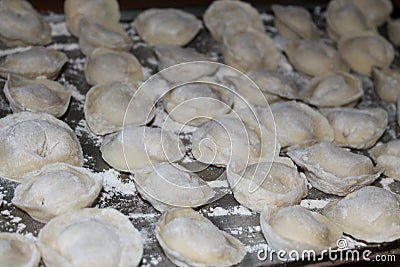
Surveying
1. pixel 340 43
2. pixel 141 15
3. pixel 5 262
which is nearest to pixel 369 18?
pixel 340 43

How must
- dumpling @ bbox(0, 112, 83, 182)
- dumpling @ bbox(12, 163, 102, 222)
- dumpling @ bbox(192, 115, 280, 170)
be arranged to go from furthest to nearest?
1. dumpling @ bbox(192, 115, 280, 170)
2. dumpling @ bbox(0, 112, 83, 182)
3. dumpling @ bbox(12, 163, 102, 222)

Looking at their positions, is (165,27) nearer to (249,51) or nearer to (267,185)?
(249,51)

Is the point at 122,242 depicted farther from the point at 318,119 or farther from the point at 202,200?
the point at 318,119

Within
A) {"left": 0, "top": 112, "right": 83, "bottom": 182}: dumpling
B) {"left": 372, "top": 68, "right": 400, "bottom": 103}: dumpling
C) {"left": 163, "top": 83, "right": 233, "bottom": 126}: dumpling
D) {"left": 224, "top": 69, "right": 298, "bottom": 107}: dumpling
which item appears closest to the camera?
{"left": 0, "top": 112, "right": 83, "bottom": 182}: dumpling

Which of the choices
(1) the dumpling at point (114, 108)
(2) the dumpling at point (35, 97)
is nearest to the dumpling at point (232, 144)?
(1) the dumpling at point (114, 108)

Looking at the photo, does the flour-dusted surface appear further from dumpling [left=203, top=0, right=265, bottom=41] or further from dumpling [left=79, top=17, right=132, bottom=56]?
dumpling [left=203, top=0, right=265, bottom=41]

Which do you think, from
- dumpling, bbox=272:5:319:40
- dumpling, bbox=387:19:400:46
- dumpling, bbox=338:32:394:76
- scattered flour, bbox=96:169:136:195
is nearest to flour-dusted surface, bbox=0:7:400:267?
scattered flour, bbox=96:169:136:195
